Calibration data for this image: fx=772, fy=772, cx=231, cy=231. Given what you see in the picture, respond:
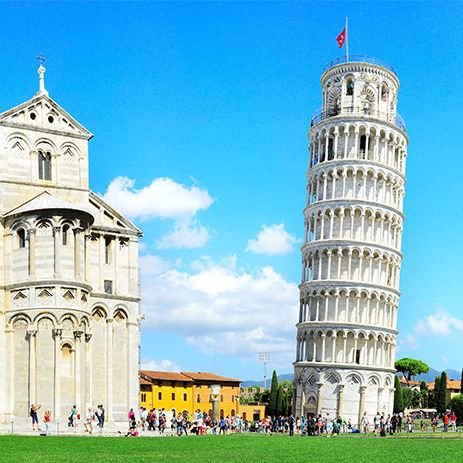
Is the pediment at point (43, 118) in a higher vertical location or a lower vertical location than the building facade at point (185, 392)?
higher

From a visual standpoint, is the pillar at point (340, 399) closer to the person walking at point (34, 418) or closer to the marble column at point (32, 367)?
the marble column at point (32, 367)

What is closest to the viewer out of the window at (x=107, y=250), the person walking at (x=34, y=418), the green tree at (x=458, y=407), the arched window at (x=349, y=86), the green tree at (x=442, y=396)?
the person walking at (x=34, y=418)

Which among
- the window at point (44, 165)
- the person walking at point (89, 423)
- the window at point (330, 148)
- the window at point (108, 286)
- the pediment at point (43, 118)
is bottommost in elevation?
the person walking at point (89, 423)

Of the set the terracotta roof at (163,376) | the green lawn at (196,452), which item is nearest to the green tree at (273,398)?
the terracotta roof at (163,376)

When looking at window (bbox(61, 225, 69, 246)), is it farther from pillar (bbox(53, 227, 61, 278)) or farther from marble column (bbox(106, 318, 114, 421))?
marble column (bbox(106, 318, 114, 421))

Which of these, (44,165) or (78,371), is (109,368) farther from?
(44,165)

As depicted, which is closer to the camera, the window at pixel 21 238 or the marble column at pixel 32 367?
the marble column at pixel 32 367

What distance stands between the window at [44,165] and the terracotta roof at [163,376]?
53.6 meters

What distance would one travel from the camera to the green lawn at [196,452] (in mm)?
24219

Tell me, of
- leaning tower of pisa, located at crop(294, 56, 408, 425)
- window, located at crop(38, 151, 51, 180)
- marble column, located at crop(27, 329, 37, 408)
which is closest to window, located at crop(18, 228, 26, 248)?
window, located at crop(38, 151, 51, 180)

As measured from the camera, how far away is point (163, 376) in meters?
96.9

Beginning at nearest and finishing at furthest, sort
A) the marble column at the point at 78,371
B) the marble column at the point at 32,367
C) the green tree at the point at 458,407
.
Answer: the marble column at the point at 32,367, the marble column at the point at 78,371, the green tree at the point at 458,407

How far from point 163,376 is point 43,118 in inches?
2267

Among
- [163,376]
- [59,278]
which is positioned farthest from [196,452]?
[163,376]
